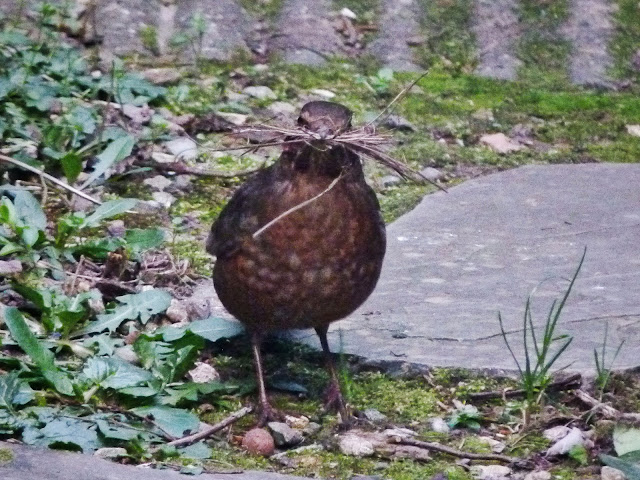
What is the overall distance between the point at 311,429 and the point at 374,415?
0.21 metres

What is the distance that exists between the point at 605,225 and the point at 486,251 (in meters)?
0.61

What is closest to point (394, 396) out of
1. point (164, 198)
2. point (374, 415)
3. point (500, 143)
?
point (374, 415)

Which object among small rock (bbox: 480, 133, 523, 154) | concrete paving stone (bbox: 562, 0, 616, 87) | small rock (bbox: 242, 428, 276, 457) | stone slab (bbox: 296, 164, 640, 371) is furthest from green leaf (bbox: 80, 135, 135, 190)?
concrete paving stone (bbox: 562, 0, 616, 87)

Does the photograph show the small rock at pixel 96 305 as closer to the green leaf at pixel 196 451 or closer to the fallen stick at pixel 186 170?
the green leaf at pixel 196 451

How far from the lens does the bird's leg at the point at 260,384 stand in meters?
3.56

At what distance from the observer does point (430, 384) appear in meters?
3.76

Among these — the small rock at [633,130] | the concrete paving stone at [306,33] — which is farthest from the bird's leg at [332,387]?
the concrete paving stone at [306,33]

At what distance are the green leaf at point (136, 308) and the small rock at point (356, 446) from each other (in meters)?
0.94

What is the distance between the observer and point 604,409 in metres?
Answer: 3.41

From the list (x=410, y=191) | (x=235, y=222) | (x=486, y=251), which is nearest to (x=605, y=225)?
(x=486, y=251)

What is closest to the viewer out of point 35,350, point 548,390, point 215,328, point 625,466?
point 625,466

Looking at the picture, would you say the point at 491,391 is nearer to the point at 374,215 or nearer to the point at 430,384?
the point at 430,384

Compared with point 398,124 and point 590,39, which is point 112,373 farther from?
point 590,39

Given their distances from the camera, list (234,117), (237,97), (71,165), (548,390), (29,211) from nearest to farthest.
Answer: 1. (548,390)
2. (29,211)
3. (71,165)
4. (234,117)
5. (237,97)
